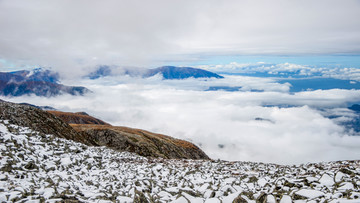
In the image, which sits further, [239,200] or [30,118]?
[30,118]

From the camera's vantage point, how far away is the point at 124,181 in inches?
611

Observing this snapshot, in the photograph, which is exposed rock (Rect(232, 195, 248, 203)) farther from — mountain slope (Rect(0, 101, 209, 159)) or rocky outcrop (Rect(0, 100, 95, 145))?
rocky outcrop (Rect(0, 100, 95, 145))

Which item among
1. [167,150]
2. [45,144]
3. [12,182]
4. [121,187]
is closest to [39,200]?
[12,182]

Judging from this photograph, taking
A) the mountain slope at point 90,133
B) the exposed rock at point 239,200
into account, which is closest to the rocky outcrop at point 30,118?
the mountain slope at point 90,133

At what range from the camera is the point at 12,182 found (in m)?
12.0

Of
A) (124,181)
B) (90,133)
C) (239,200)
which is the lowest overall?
(90,133)

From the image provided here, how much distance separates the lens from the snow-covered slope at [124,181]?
31.9 ft

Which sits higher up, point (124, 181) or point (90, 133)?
point (124, 181)

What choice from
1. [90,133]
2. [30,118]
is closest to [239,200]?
[30,118]

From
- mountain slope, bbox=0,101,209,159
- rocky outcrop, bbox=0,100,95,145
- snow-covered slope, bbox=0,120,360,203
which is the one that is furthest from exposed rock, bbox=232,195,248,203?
rocky outcrop, bbox=0,100,95,145

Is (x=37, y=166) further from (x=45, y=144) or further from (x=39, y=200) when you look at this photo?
(x=39, y=200)

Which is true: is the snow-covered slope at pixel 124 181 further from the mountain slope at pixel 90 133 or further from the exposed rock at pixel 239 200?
the mountain slope at pixel 90 133

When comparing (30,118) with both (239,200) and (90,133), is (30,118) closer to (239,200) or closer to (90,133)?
(239,200)

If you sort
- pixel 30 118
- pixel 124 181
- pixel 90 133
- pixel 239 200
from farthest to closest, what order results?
pixel 90 133, pixel 30 118, pixel 124 181, pixel 239 200
